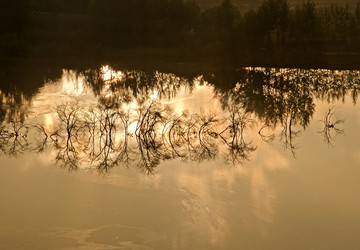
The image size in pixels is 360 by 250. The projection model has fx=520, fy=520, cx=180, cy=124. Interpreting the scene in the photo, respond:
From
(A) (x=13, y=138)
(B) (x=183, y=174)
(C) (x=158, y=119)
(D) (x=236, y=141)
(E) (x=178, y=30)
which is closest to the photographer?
(B) (x=183, y=174)

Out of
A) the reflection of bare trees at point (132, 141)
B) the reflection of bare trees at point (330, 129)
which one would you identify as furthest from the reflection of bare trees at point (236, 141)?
the reflection of bare trees at point (330, 129)

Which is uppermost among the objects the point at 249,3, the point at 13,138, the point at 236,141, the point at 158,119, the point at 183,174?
the point at 249,3

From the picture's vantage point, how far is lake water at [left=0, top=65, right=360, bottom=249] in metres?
7.17

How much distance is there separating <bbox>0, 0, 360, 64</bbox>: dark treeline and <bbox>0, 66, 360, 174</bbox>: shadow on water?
9.45 m

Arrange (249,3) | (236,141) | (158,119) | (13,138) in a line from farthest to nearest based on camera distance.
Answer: (249,3)
(158,119)
(13,138)
(236,141)

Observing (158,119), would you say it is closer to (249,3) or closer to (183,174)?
(183,174)

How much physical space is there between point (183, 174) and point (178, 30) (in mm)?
29168

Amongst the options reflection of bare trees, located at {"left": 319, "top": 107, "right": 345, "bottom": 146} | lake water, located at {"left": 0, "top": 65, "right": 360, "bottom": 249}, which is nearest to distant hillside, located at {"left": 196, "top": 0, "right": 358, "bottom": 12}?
lake water, located at {"left": 0, "top": 65, "right": 360, "bottom": 249}

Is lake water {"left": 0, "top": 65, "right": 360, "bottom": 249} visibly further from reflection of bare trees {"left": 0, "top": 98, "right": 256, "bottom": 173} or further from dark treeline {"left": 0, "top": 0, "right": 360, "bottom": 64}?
dark treeline {"left": 0, "top": 0, "right": 360, "bottom": 64}

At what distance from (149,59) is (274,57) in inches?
295

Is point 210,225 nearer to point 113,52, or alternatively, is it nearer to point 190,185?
point 190,185

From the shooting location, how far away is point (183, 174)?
9672mm

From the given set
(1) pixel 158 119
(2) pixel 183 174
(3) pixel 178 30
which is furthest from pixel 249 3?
(2) pixel 183 174

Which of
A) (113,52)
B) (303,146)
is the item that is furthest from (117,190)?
(113,52)
